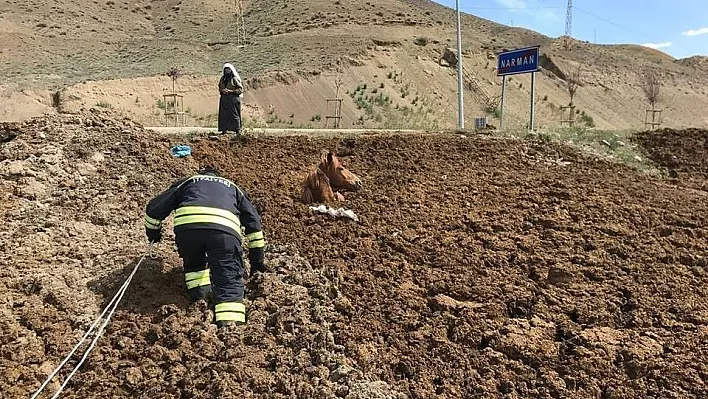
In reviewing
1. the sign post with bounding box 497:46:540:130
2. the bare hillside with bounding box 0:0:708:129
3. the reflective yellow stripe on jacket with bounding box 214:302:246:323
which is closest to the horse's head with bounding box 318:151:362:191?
the reflective yellow stripe on jacket with bounding box 214:302:246:323

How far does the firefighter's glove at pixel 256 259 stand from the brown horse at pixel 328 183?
1939 millimetres

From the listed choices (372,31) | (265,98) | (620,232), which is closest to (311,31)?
(372,31)

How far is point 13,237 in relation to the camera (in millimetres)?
5410

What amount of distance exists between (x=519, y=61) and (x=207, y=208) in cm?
1271

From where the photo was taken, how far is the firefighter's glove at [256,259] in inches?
195

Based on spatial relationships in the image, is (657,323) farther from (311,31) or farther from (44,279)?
(311,31)

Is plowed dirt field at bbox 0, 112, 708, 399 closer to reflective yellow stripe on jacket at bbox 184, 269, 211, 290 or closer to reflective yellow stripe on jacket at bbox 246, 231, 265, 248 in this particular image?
reflective yellow stripe on jacket at bbox 184, 269, 211, 290

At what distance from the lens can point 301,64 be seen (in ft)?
92.6

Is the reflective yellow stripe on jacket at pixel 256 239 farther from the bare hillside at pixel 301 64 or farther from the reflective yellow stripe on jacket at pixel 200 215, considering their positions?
the bare hillside at pixel 301 64

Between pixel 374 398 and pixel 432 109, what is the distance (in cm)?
2748

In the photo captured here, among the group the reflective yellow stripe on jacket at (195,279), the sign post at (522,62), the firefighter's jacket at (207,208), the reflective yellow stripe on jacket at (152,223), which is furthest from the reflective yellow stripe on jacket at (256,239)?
the sign post at (522,62)

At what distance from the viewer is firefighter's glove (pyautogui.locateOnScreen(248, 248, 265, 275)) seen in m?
4.95

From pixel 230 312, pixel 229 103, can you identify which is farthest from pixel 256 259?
pixel 229 103

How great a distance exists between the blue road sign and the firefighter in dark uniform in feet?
38.9
